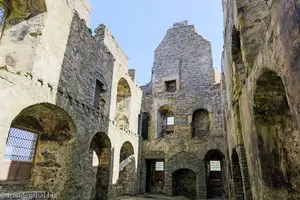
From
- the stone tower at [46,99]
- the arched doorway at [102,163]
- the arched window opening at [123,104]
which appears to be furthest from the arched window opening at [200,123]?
the stone tower at [46,99]

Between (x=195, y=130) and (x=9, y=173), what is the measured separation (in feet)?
32.8

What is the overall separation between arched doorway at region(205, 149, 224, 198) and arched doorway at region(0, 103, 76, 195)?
314 inches

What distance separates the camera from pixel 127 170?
1152 cm

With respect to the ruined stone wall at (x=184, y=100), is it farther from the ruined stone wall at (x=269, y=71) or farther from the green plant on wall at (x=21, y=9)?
the green plant on wall at (x=21, y=9)

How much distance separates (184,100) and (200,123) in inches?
68.3

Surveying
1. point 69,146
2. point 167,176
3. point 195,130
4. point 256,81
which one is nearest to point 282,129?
point 256,81

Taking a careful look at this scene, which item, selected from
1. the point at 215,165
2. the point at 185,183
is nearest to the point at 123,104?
the point at 185,183

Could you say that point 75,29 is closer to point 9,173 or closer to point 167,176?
point 9,173

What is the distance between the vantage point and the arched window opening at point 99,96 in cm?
921

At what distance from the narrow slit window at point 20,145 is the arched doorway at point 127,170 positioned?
510cm

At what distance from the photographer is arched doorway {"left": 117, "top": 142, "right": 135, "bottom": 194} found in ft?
36.7

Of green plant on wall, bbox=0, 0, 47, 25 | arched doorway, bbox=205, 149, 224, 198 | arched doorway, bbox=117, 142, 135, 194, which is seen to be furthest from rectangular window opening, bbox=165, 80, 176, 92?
green plant on wall, bbox=0, 0, 47, 25

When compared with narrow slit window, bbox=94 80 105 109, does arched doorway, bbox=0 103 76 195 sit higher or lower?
lower

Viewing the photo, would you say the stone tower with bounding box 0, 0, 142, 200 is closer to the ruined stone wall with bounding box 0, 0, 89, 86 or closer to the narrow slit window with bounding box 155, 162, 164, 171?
the ruined stone wall with bounding box 0, 0, 89, 86
